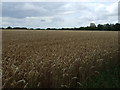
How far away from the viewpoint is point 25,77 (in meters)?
5.27

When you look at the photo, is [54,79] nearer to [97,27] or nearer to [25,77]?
[25,77]

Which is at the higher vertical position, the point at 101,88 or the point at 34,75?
the point at 34,75

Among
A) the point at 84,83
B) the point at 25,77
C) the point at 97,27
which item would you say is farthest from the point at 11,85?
the point at 97,27

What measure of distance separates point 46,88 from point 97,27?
96.6 m

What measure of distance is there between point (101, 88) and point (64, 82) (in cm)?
106

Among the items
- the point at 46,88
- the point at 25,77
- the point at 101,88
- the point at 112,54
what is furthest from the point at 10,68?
the point at 112,54

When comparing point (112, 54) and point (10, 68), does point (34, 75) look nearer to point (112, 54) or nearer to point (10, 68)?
point (10, 68)

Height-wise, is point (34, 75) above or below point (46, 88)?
above

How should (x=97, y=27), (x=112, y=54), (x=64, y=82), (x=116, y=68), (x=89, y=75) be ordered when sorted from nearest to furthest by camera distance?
1. (x=64, y=82)
2. (x=89, y=75)
3. (x=116, y=68)
4. (x=112, y=54)
5. (x=97, y=27)

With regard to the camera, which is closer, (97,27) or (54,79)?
(54,79)

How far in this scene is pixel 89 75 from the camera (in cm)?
656

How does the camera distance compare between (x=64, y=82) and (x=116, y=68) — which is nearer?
(x=64, y=82)

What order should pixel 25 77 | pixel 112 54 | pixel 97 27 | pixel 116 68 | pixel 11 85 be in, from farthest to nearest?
pixel 97 27 → pixel 112 54 → pixel 116 68 → pixel 25 77 → pixel 11 85

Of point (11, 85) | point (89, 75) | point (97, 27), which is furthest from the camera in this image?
point (97, 27)
